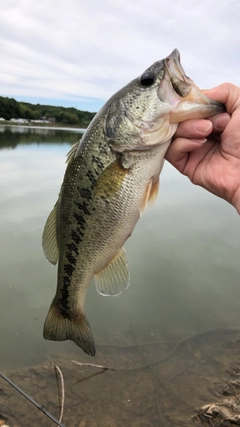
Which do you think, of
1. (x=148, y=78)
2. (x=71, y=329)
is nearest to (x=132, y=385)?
(x=71, y=329)

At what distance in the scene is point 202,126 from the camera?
2.00 m

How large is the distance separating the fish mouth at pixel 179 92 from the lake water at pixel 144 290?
121 inches

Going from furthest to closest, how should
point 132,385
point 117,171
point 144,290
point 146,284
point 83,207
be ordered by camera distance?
1. point 146,284
2. point 144,290
3. point 132,385
4. point 83,207
5. point 117,171

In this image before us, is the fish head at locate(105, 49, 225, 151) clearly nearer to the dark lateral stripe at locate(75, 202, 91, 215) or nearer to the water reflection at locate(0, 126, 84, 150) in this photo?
the dark lateral stripe at locate(75, 202, 91, 215)

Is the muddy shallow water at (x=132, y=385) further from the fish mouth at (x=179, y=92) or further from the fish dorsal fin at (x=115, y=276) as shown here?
the fish mouth at (x=179, y=92)

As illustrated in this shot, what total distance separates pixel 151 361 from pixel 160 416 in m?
0.77

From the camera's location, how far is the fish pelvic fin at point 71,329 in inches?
100

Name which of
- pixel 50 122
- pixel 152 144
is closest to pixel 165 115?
pixel 152 144

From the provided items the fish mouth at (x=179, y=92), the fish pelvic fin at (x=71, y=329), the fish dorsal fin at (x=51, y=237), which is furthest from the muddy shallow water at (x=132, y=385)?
the fish mouth at (x=179, y=92)

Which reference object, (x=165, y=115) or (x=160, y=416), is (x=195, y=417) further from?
(x=165, y=115)

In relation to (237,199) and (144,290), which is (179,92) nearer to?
(237,199)

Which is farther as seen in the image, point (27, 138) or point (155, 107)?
point (27, 138)

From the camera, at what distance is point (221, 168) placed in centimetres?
244

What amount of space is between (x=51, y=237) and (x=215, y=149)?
1355 mm
